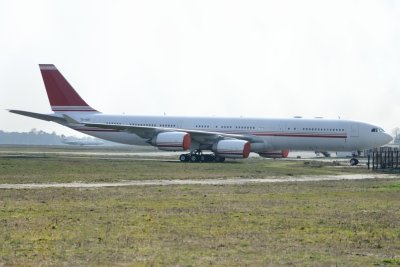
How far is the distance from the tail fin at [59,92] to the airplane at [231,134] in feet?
5.44

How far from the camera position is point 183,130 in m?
60.8

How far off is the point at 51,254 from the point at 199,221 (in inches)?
235

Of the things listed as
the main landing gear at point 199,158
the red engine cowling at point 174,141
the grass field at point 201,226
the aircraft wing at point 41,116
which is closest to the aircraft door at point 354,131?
the main landing gear at point 199,158

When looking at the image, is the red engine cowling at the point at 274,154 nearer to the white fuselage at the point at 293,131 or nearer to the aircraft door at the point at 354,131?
the white fuselage at the point at 293,131

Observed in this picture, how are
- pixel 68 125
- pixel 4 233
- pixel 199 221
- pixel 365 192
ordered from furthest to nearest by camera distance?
pixel 68 125
pixel 365 192
pixel 199 221
pixel 4 233

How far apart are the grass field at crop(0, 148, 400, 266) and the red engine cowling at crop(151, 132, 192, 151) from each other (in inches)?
1023

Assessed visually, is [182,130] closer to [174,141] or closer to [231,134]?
[174,141]

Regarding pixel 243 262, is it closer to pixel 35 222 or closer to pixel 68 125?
pixel 35 222

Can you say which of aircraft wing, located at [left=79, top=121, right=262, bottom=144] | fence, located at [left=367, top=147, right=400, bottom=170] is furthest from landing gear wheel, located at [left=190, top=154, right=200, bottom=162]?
fence, located at [left=367, top=147, right=400, bottom=170]

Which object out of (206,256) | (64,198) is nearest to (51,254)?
(206,256)

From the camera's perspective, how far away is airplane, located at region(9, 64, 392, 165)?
58781 mm

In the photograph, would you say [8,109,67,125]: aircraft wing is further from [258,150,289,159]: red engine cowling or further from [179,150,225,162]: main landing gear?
[258,150,289,159]: red engine cowling

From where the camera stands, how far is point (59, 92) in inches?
2648

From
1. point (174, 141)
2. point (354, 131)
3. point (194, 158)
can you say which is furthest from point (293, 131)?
point (174, 141)
